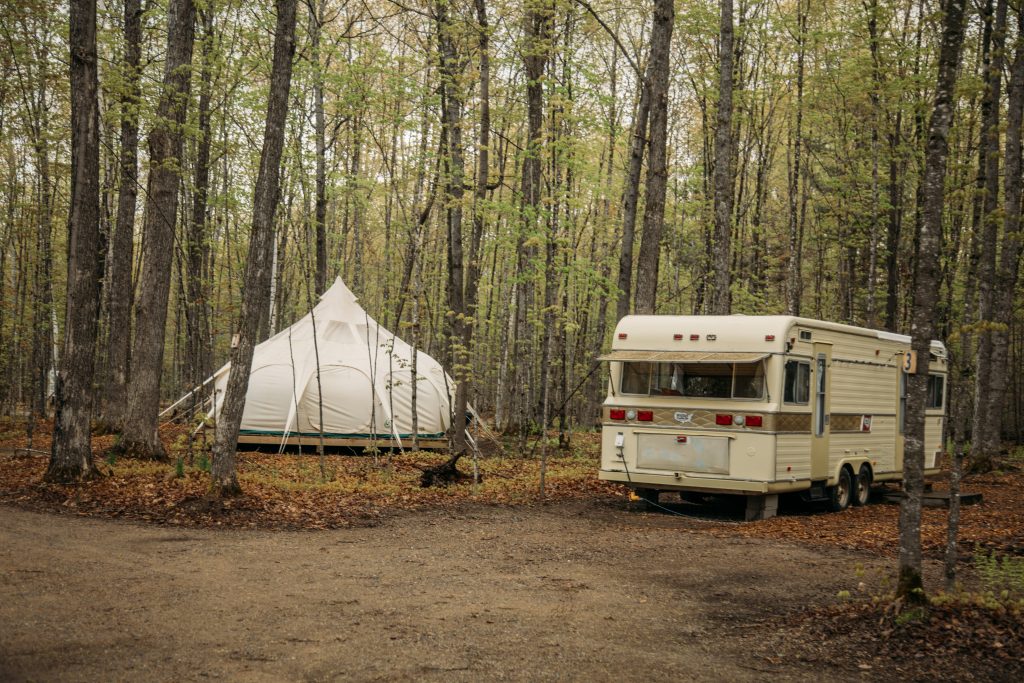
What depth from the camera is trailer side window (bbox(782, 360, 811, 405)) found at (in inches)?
475

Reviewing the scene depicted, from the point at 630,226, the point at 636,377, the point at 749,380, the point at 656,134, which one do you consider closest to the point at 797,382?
the point at 749,380

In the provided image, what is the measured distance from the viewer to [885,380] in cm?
1474

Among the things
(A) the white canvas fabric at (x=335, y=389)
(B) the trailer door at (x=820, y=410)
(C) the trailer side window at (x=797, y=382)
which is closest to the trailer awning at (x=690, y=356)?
(C) the trailer side window at (x=797, y=382)

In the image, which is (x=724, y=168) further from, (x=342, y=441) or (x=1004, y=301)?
(x=342, y=441)

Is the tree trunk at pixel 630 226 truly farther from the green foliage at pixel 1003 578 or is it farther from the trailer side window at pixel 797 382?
the green foliage at pixel 1003 578

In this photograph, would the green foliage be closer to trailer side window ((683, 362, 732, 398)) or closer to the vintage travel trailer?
the vintage travel trailer

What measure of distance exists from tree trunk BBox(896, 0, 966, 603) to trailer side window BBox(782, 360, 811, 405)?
534cm

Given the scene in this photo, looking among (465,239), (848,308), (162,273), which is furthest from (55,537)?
(848,308)

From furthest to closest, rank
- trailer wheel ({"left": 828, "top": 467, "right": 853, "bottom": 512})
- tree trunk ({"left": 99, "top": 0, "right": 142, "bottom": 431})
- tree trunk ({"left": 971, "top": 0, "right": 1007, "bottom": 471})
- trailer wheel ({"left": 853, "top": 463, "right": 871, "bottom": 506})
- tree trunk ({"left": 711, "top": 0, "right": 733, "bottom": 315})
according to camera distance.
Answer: tree trunk ({"left": 711, "top": 0, "right": 733, "bottom": 315}) → tree trunk ({"left": 971, "top": 0, "right": 1007, "bottom": 471}) → tree trunk ({"left": 99, "top": 0, "right": 142, "bottom": 431}) → trailer wheel ({"left": 853, "top": 463, "right": 871, "bottom": 506}) → trailer wheel ({"left": 828, "top": 467, "right": 853, "bottom": 512})

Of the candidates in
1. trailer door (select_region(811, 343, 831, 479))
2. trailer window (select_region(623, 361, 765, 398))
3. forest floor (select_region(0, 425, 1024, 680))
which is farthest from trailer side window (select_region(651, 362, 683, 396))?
trailer door (select_region(811, 343, 831, 479))

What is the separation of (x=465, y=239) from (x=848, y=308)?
13598 mm

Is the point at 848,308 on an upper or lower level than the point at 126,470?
upper

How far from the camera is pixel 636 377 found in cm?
1272

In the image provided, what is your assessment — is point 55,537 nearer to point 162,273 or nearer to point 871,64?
point 162,273
